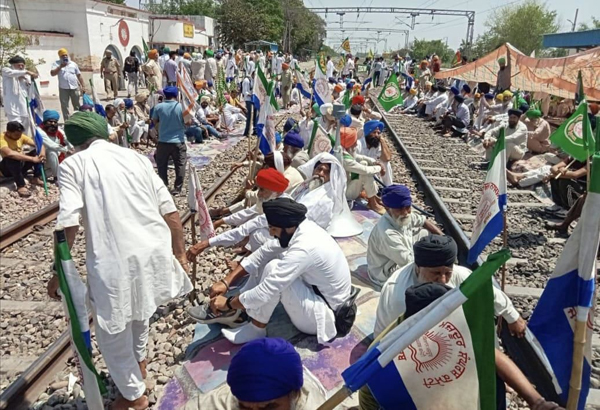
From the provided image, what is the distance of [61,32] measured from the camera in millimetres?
19047

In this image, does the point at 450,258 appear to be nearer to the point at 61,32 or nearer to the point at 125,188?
the point at 125,188

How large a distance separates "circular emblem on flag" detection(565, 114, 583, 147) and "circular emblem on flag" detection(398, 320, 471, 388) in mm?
3239

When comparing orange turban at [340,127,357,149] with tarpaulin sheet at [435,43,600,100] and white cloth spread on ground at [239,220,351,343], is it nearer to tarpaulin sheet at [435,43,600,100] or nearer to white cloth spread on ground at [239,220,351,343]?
white cloth spread on ground at [239,220,351,343]

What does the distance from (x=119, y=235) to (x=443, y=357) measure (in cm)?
186

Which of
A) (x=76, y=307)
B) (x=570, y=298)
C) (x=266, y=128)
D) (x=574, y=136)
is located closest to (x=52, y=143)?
(x=266, y=128)

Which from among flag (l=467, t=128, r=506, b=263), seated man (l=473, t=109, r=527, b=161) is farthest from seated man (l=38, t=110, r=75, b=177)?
seated man (l=473, t=109, r=527, b=161)

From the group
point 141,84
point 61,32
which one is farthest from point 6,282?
point 141,84

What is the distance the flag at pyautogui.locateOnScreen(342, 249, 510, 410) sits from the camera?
1.73 m

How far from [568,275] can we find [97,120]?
276 cm

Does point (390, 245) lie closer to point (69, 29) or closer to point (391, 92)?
point (391, 92)

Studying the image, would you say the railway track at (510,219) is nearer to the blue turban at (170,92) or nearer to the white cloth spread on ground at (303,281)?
the white cloth spread on ground at (303,281)

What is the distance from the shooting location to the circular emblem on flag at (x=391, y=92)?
1316 centimetres

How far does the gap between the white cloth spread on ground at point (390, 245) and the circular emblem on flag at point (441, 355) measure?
2354mm

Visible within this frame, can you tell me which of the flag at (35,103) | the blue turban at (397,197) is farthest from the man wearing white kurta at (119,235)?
the flag at (35,103)
